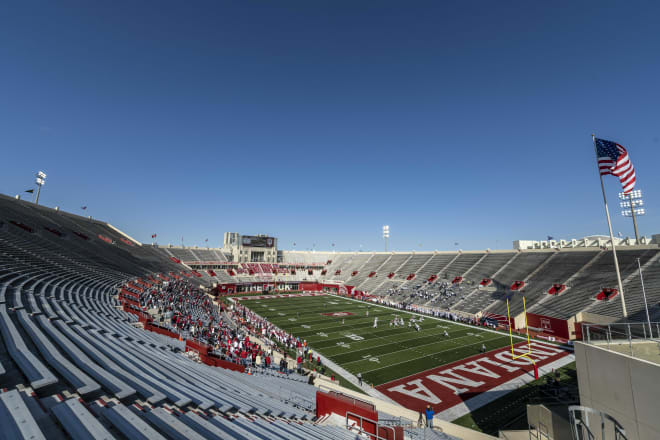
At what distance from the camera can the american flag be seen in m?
15.8

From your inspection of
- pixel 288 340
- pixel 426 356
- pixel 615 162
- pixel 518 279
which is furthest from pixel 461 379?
pixel 518 279

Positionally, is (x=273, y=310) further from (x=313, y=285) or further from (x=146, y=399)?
(x=146, y=399)

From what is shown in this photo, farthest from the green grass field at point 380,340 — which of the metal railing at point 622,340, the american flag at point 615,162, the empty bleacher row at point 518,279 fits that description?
the american flag at point 615,162

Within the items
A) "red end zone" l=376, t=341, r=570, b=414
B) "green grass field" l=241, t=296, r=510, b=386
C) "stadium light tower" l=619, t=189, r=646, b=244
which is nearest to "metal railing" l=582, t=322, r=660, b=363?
"red end zone" l=376, t=341, r=570, b=414

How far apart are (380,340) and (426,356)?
215 inches

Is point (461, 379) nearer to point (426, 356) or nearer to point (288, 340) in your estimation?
point (426, 356)

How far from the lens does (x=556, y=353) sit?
25.2 m

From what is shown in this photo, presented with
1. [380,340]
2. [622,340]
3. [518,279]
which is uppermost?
[518,279]

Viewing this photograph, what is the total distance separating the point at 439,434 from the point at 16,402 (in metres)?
13.9

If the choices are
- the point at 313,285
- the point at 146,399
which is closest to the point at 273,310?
the point at 313,285

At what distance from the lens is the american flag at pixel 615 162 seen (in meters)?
15.8

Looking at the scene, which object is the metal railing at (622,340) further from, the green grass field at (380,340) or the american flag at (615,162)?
the green grass field at (380,340)

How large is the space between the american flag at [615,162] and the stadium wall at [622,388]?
480 inches

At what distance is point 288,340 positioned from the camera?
2683cm
